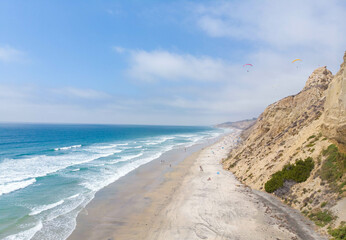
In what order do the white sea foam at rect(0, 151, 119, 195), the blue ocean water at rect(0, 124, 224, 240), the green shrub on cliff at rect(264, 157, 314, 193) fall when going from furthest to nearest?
the white sea foam at rect(0, 151, 119, 195)
the green shrub on cliff at rect(264, 157, 314, 193)
the blue ocean water at rect(0, 124, 224, 240)

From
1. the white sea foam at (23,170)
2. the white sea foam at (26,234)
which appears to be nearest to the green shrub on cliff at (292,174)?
the white sea foam at (26,234)

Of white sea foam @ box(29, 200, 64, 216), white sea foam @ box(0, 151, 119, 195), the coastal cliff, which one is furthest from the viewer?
white sea foam @ box(0, 151, 119, 195)

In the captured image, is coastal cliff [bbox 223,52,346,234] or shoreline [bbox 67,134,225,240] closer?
coastal cliff [bbox 223,52,346,234]

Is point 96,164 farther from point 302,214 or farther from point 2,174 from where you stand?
point 302,214

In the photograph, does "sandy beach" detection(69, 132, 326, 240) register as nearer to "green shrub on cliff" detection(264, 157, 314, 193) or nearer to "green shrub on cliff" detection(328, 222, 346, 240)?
"green shrub on cliff" detection(328, 222, 346, 240)

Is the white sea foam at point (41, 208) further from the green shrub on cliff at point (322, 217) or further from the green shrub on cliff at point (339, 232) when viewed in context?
the green shrub on cliff at point (339, 232)

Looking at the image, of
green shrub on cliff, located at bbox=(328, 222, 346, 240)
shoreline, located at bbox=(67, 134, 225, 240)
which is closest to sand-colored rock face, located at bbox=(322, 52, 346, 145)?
green shrub on cliff, located at bbox=(328, 222, 346, 240)

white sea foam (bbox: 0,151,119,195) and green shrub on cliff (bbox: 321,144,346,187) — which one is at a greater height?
green shrub on cliff (bbox: 321,144,346,187)

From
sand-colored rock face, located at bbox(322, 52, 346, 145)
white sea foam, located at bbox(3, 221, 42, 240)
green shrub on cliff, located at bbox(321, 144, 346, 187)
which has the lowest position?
white sea foam, located at bbox(3, 221, 42, 240)
